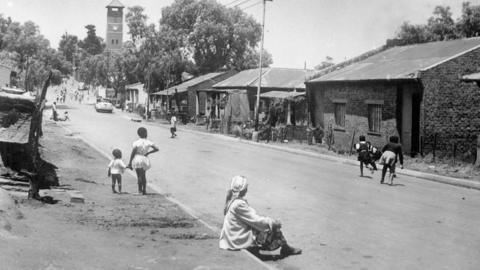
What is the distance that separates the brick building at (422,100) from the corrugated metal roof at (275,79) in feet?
36.0

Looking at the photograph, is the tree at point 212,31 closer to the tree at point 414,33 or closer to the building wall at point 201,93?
the building wall at point 201,93

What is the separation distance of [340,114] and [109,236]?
21.8m

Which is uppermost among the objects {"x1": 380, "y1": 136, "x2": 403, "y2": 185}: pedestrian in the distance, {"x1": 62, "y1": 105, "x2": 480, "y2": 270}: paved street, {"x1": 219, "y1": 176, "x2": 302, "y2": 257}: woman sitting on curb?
{"x1": 380, "y1": 136, "x2": 403, "y2": 185}: pedestrian in the distance

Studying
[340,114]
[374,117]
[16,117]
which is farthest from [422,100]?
[16,117]

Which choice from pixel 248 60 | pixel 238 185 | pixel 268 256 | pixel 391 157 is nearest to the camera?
pixel 238 185

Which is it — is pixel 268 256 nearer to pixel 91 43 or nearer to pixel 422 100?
pixel 422 100

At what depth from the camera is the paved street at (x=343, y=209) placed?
7.89m

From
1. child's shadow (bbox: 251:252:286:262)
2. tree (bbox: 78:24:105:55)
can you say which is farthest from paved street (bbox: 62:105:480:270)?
tree (bbox: 78:24:105:55)

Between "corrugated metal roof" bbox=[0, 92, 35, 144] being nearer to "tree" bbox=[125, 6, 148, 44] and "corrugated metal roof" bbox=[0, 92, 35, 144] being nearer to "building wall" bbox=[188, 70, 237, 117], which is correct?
"building wall" bbox=[188, 70, 237, 117]

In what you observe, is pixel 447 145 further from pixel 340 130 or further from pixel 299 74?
pixel 299 74

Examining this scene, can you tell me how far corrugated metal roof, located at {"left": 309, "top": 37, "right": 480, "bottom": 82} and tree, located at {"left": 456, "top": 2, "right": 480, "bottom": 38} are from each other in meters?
10.7

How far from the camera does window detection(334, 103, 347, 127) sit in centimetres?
2803

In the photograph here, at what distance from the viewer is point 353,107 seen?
87.5 feet

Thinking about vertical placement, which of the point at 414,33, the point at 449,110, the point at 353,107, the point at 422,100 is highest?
the point at 414,33
